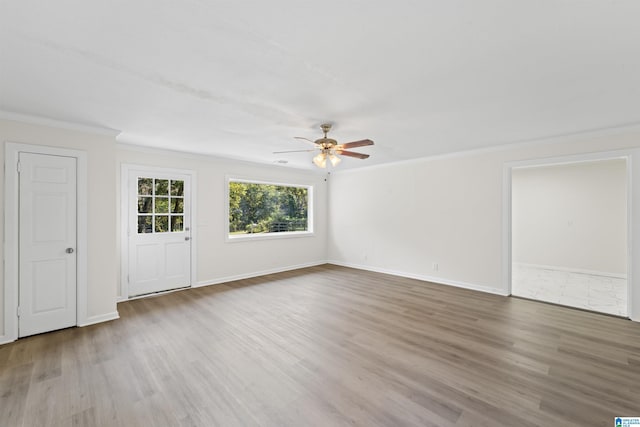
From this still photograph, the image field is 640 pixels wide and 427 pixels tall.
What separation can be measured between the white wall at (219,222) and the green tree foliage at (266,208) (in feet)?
1.03

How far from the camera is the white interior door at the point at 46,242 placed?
3018mm

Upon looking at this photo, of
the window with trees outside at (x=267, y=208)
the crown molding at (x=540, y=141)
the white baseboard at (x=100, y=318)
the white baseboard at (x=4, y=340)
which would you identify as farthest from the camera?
the window with trees outside at (x=267, y=208)

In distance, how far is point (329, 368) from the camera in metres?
2.40

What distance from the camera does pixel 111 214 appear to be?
354 centimetres

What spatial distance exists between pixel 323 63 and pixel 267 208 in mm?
4663

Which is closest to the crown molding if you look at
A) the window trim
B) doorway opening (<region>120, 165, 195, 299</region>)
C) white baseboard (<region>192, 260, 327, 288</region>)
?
the window trim

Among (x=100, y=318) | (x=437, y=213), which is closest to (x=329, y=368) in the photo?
(x=100, y=318)

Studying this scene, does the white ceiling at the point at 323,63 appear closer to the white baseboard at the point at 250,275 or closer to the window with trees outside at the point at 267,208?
the window with trees outside at the point at 267,208

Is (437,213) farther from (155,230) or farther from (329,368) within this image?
(155,230)

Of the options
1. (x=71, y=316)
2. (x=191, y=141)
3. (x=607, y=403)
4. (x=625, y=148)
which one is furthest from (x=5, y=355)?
(x=625, y=148)

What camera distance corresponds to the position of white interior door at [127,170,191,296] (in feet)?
14.3

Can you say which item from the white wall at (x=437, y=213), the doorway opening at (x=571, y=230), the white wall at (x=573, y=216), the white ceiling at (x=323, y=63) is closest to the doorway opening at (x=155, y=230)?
the white ceiling at (x=323, y=63)

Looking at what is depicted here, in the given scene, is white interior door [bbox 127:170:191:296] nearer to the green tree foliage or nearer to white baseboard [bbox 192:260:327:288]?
white baseboard [bbox 192:260:327:288]

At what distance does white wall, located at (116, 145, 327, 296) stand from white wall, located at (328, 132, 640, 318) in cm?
164
